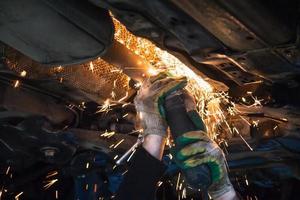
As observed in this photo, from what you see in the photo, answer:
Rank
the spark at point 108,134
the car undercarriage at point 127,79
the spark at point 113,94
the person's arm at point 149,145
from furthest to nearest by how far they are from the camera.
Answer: the spark at point 108,134 < the spark at point 113,94 < the person's arm at point 149,145 < the car undercarriage at point 127,79

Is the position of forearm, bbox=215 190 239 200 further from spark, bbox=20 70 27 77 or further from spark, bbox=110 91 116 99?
spark, bbox=20 70 27 77

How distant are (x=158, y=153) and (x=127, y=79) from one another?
78 cm

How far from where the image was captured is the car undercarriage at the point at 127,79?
75.1 inches

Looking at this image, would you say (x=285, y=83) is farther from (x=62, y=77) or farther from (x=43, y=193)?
(x=43, y=193)

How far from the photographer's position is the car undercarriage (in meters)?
1.91

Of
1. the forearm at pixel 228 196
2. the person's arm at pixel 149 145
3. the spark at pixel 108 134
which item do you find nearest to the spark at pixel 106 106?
the spark at pixel 108 134

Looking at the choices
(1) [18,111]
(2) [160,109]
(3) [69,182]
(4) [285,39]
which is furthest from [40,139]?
(4) [285,39]

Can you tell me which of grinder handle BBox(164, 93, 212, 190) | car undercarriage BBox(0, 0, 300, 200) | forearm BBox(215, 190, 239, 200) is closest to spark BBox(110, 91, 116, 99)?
car undercarriage BBox(0, 0, 300, 200)

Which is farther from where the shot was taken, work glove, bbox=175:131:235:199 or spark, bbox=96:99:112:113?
spark, bbox=96:99:112:113

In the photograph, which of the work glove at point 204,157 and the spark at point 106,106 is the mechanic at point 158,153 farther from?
the spark at point 106,106

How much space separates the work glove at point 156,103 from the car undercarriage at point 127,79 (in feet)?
0.42

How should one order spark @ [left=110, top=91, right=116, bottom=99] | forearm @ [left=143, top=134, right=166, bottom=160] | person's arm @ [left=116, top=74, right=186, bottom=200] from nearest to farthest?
1. person's arm @ [left=116, top=74, right=186, bottom=200]
2. forearm @ [left=143, top=134, right=166, bottom=160]
3. spark @ [left=110, top=91, right=116, bottom=99]

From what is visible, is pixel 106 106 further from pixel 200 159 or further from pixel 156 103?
pixel 200 159

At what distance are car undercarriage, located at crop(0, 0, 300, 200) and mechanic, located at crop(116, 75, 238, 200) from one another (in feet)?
0.40
